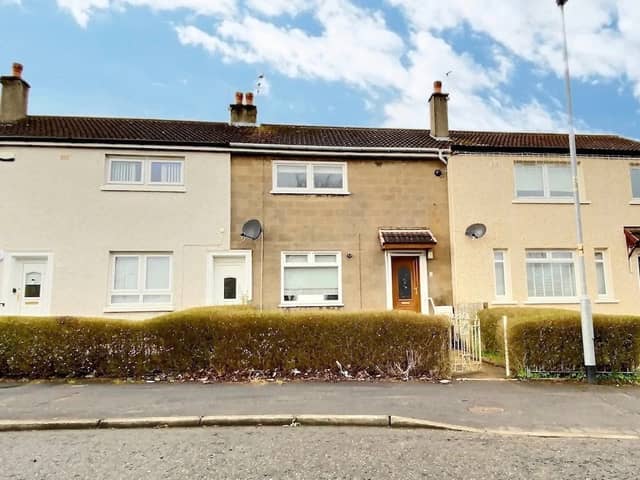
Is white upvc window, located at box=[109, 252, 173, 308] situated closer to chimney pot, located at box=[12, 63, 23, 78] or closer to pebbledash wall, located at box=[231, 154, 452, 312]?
pebbledash wall, located at box=[231, 154, 452, 312]

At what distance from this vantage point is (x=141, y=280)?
12305 mm

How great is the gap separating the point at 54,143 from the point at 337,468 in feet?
39.7

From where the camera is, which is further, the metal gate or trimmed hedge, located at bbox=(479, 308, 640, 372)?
the metal gate

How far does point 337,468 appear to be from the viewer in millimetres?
4238

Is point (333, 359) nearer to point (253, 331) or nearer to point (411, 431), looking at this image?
point (253, 331)

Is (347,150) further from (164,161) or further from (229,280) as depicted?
(164,161)

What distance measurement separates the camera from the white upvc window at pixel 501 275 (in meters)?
13.2

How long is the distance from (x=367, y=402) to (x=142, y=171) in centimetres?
955

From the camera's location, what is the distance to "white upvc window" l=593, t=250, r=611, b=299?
43.8ft

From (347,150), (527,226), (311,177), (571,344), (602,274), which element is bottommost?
(571,344)

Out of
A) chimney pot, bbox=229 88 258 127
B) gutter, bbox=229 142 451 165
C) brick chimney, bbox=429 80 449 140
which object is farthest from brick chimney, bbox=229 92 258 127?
brick chimney, bbox=429 80 449 140

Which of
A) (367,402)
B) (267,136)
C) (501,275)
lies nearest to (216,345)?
(367,402)

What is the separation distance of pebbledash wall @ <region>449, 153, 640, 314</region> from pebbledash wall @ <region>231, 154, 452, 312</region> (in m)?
0.54

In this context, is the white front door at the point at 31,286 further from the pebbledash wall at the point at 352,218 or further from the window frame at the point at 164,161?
the pebbledash wall at the point at 352,218
